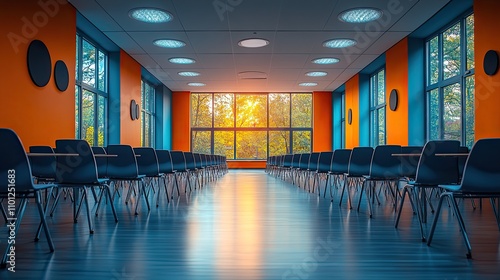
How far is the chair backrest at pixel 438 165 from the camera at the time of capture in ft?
9.75

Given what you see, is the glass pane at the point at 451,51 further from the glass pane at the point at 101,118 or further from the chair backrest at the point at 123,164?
the glass pane at the point at 101,118

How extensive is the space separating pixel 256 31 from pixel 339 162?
10.8ft

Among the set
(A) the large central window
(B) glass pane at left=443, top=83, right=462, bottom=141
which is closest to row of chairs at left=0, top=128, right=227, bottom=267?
(B) glass pane at left=443, top=83, right=462, bottom=141

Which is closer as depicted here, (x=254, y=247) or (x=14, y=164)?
(x=14, y=164)

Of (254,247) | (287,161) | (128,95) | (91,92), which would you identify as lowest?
(254,247)

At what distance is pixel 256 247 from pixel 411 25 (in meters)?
6.13

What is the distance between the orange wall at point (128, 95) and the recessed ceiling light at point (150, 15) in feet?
8.66

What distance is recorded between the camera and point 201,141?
48.8 feet

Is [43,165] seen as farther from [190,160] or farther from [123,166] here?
[190,160]

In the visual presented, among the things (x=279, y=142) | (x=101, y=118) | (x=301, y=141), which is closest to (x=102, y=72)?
(x=101, y=118)

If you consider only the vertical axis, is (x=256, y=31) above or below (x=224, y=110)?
above

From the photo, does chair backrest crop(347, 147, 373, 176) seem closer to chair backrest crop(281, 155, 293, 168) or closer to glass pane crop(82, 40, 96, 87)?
chair backrest crop(281, 155, 293, 168)

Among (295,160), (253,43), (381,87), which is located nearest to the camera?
(253,43)

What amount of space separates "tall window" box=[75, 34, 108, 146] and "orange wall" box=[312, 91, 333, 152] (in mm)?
8378
